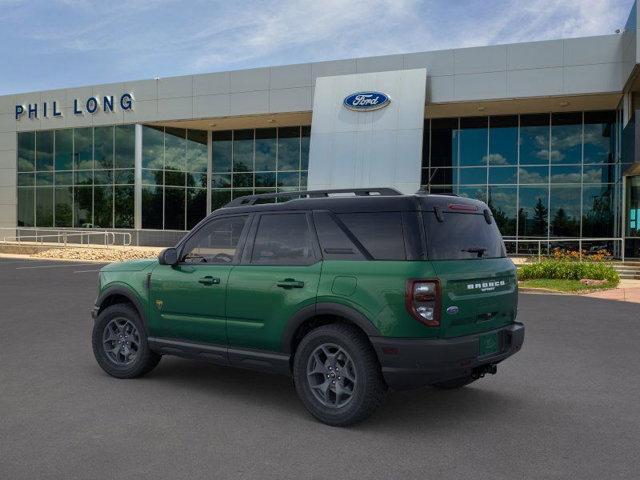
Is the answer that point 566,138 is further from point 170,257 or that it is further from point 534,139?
point 170,257

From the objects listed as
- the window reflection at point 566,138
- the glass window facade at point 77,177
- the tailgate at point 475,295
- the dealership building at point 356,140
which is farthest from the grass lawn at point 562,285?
the glass window facade at point 77,177

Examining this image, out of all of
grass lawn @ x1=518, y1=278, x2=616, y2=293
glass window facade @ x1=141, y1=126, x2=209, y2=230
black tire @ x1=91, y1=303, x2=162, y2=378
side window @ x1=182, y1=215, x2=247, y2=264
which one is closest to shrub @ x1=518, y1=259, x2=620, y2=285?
grass lawn @ x1=518, y1=278, x2=616, y2=293

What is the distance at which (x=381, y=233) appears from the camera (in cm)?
499

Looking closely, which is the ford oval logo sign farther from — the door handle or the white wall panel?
the door handle

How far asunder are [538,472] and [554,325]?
6799mm

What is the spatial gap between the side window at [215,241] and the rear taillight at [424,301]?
76.8 inches

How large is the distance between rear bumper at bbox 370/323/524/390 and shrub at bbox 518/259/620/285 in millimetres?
13713

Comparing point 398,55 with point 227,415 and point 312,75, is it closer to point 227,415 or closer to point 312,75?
point 312,75

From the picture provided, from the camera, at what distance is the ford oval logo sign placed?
86.4 ft

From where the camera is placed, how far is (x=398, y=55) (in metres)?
26.9

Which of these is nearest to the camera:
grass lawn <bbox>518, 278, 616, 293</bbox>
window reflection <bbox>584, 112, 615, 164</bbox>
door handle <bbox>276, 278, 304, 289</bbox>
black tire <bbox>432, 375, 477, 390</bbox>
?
door handle <bbox>276, 278, 304, 289</bbox>

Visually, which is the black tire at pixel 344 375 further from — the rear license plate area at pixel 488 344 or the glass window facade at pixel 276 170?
the glass window facade at pixel 276 170

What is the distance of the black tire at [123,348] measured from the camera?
641 cm

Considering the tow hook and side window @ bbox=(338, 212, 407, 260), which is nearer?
side window @ bbox=(338, 212, 407, 260)
